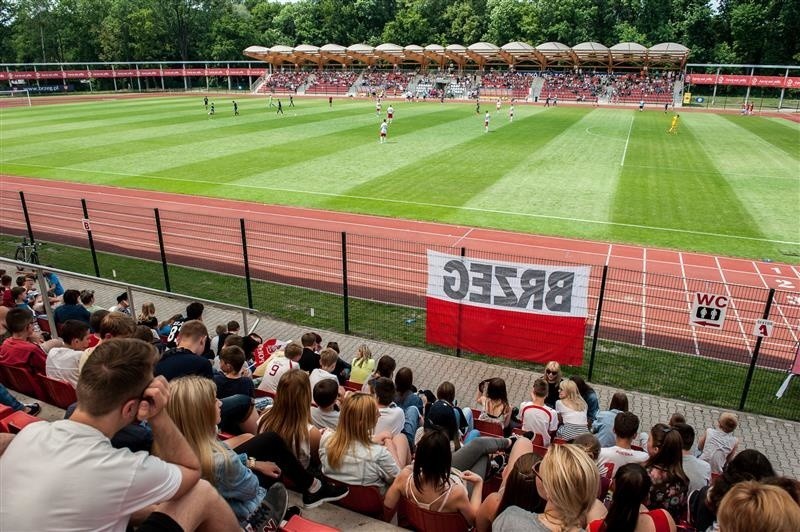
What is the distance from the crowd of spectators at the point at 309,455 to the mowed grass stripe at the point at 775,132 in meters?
33.6

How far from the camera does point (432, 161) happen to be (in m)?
28.9

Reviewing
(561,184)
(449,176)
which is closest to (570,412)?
(561,184)

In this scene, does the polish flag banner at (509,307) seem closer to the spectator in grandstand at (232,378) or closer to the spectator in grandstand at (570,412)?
the spectator in grandstand at (570,412)

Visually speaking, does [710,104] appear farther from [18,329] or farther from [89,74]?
[89,74]

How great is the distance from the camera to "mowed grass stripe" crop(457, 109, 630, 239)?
63.5ft

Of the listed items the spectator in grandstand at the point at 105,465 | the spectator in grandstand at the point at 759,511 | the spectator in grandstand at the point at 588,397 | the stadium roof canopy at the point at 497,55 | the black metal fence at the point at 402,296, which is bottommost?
the black metal fence at the point at 402,296

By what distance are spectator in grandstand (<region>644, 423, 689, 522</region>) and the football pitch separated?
1362 cm

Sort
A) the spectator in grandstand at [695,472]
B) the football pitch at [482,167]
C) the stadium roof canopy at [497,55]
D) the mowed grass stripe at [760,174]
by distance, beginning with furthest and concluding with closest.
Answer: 1. the stadium roof canopy at [497,55]
2. the mowed grass stripe at [760,174]
3. the football pitch at [482,167]
4. the spectator in grandstand at [695,472]

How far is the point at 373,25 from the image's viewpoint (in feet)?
344

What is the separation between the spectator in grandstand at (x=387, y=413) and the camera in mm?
5755

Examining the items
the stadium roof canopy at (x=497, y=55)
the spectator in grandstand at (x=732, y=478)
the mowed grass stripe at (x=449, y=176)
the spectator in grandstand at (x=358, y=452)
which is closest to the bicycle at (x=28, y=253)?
the mowed grass stripe at (x=449, y=176)

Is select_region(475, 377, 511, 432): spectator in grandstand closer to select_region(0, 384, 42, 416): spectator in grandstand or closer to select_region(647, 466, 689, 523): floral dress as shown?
select_region(647, 466, 689, 523): floral dress

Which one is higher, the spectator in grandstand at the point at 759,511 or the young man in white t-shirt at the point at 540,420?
the spectator in grandstand at the point at 759,511

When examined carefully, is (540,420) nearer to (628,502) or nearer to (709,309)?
(628,502)
